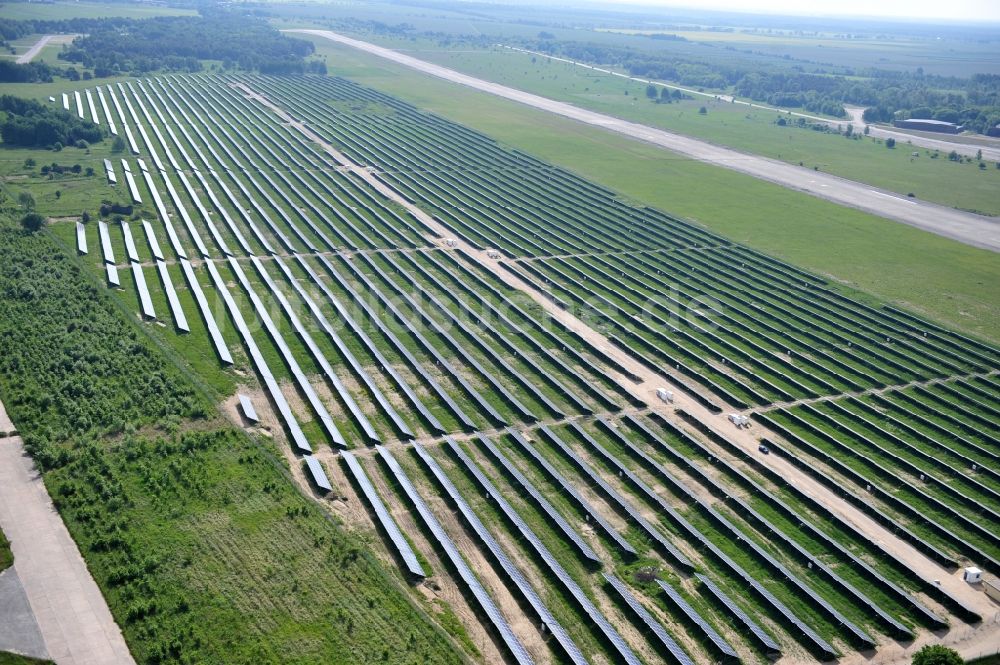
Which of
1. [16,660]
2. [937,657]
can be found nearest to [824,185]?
[937,657]

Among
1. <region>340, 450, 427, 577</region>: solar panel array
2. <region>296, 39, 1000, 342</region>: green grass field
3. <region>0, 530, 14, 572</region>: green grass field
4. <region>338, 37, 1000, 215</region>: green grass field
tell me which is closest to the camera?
<region>0, 530, 14, 572</region>: green grass field

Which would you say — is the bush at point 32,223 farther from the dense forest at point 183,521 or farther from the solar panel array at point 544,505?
the solar panel array at point 544,505

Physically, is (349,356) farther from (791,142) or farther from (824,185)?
(791,142)

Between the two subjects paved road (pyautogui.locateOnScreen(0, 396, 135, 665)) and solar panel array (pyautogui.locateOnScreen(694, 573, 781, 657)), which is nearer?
paved road (pyautogui.locateOnScreen(0, 396, 135, 665))

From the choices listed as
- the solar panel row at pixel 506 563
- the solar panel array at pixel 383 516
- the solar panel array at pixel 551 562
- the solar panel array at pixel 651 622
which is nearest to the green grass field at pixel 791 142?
the solar panel array at pixel 551 562

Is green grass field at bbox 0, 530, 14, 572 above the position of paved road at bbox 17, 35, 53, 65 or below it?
below

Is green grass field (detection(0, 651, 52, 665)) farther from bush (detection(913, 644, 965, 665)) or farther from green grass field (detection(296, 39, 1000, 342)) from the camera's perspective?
green grass field (detection(296, 39, 1000, 342))

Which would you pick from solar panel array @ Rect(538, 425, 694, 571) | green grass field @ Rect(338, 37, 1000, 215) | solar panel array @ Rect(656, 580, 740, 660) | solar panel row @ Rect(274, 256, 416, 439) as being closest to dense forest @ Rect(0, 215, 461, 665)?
solar panel row @ Rect(274, 256, 416, 439)
